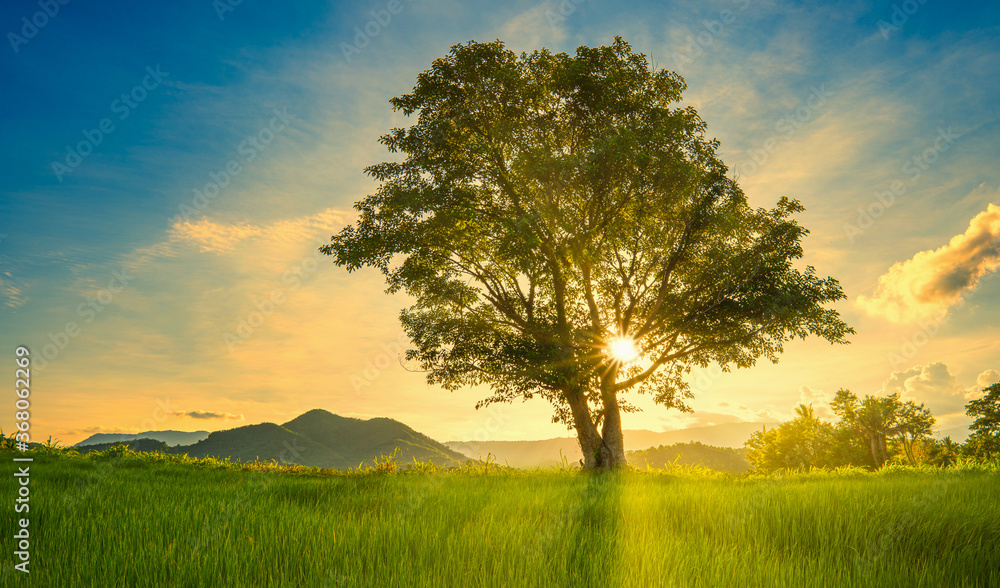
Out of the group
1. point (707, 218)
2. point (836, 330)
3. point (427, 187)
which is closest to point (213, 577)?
point (427, 187)

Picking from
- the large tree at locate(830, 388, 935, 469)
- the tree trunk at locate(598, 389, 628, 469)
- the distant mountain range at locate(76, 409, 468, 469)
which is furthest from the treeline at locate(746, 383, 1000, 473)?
the distant mountain range at locate(76, 409, 468, 469)

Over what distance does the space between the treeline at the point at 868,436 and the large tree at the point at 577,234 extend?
1575 inches

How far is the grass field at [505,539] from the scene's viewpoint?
3.34m

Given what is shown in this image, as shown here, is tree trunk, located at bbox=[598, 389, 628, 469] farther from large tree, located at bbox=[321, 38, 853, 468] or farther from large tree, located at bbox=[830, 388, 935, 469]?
large tree, located at bbox=[830, 388, 935, 469]

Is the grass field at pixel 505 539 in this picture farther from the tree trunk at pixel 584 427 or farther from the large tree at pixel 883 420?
the large tree at pixel 883 420

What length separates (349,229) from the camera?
16.6m

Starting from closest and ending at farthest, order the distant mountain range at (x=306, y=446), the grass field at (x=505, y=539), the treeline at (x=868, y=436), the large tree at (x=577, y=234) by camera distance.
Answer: the grass field at (x=505, y=539) → the distant mountain range at (x=306, y=446) → the large tree at (x=577, y=234) → the treeline at (x=868, y=436)

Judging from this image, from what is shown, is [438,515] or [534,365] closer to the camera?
[438,515]

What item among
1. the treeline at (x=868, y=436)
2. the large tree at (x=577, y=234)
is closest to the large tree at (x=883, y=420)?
the treeline at (x=868, y=436)

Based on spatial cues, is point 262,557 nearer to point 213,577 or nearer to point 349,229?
point 213,577

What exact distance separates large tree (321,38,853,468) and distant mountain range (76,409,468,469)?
4565mm

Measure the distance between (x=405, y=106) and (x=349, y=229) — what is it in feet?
17.4

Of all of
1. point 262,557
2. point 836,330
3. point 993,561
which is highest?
point 836,330

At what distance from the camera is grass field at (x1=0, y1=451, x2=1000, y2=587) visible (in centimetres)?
334
